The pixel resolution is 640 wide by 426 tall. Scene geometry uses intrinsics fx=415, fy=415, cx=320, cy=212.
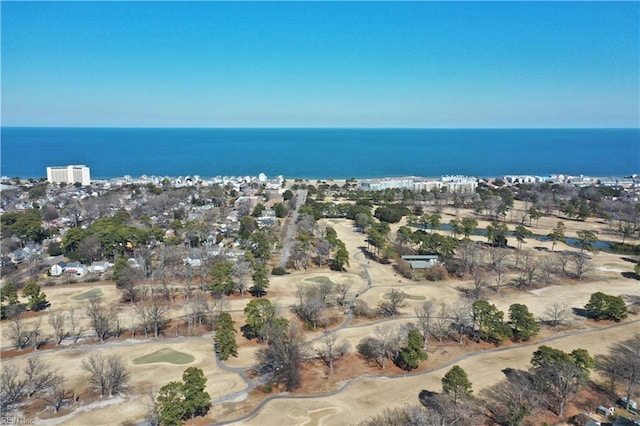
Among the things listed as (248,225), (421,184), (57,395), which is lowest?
(57,395)

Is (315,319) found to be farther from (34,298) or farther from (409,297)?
(34,298)

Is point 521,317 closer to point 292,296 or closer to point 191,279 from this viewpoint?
point 292,296

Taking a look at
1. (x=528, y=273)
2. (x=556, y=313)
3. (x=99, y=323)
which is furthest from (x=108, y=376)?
(x=528, y=273)

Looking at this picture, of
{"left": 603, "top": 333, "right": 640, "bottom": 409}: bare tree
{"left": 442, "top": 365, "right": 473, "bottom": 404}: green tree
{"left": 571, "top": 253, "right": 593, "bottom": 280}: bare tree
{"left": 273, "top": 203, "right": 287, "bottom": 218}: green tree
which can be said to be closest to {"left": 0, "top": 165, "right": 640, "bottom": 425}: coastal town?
{"left": 442, "top": 365, "right": 473, "bottom": 404}: green tree

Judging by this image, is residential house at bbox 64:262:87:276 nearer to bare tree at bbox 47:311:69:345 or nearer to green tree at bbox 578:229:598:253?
bare tree at bbox 47:311:69:345

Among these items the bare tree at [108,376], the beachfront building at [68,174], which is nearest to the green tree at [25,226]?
the bare tree at [108,376]

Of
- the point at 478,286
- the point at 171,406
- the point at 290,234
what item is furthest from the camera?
the point at 290,234

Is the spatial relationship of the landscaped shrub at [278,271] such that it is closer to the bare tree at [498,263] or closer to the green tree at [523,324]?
the bare tree at [498,263]
